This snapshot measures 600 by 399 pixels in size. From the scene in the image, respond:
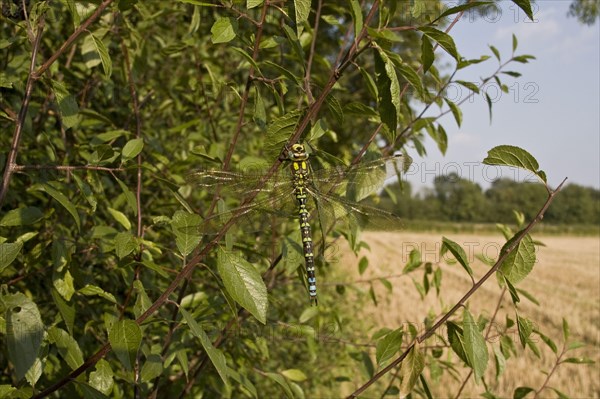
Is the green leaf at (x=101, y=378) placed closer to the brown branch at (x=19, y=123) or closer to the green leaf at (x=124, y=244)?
the green leaf at (x=124, y=244)

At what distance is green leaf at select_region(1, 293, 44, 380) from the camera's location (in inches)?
43.8

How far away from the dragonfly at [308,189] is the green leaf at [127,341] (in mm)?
682

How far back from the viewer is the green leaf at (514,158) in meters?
1.40

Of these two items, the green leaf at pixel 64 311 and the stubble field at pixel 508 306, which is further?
the stubble field at pixel 508 306

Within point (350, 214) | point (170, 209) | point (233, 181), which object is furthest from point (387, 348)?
point (170, 209)

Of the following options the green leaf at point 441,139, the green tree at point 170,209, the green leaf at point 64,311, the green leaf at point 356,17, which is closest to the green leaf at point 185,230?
the green tree at point 170,209

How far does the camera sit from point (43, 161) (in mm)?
2590

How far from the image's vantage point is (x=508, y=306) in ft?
46.9

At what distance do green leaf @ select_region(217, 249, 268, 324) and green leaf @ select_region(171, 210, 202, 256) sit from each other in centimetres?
26

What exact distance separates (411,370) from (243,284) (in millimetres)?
581

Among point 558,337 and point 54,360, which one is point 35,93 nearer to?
point 54,360

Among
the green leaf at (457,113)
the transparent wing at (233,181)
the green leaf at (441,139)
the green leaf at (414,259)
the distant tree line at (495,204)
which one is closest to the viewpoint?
the transparent wing at (233,181)

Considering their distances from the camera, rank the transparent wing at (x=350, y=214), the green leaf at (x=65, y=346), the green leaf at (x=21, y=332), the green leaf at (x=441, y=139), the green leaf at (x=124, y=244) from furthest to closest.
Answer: the green leaf at (x=441, y=139), the transparent wing at (x=350, y=214), the green leaf at (x=124, y=244), the green leaf at (x=65, y=346), the green leaf at (x=21, y=332)

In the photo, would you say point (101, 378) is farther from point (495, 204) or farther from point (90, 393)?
point (495, 204)
